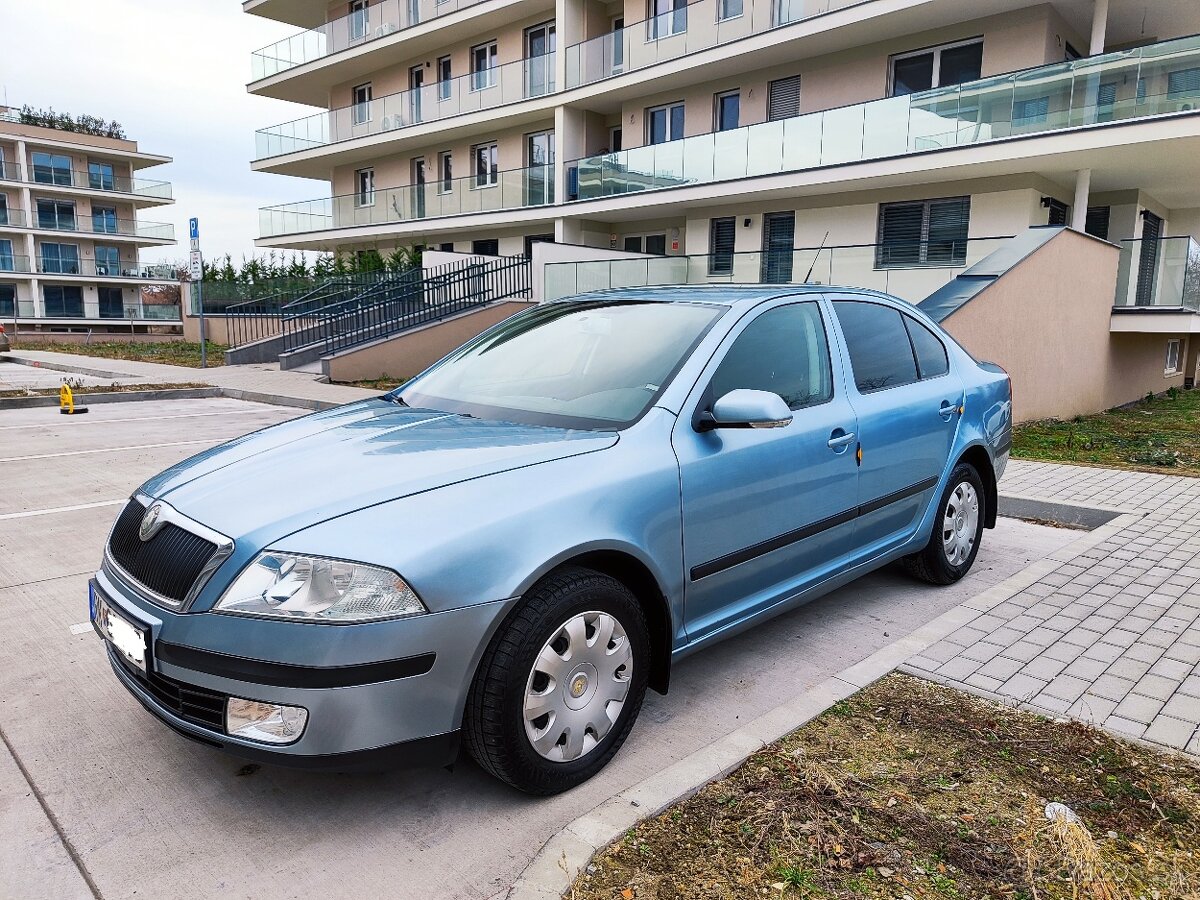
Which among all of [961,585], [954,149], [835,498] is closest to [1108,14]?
[954,149]

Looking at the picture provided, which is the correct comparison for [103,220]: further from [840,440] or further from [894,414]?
[840,440]

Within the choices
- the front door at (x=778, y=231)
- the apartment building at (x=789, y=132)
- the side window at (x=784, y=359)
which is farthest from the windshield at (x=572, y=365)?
the front door at (x=778, y=231)

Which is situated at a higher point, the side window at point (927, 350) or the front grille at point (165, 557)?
the side window at point (927, 350)

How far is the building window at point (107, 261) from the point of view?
54688 mm

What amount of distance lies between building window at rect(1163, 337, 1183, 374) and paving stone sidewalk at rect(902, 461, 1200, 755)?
16671mm

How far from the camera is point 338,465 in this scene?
277 cm

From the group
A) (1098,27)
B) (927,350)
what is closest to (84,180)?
(1098,27)

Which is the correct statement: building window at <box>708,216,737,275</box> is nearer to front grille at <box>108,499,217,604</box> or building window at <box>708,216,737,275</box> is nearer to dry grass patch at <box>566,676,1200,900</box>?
dry grass patch at <box>566,676,1200,900</box>

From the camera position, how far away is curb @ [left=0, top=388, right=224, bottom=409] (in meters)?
12.6

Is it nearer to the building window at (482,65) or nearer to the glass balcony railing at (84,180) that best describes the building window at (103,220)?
the glass balcony railing at (84,180)

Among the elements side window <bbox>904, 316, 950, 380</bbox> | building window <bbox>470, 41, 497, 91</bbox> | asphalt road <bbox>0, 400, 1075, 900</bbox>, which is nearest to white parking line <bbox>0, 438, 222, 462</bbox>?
asphalt road <bbox>0, 400, 1075, 900</bbox>

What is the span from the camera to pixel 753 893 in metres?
2.16

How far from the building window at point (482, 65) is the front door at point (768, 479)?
26.0 m

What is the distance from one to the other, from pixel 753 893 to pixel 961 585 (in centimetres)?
331
